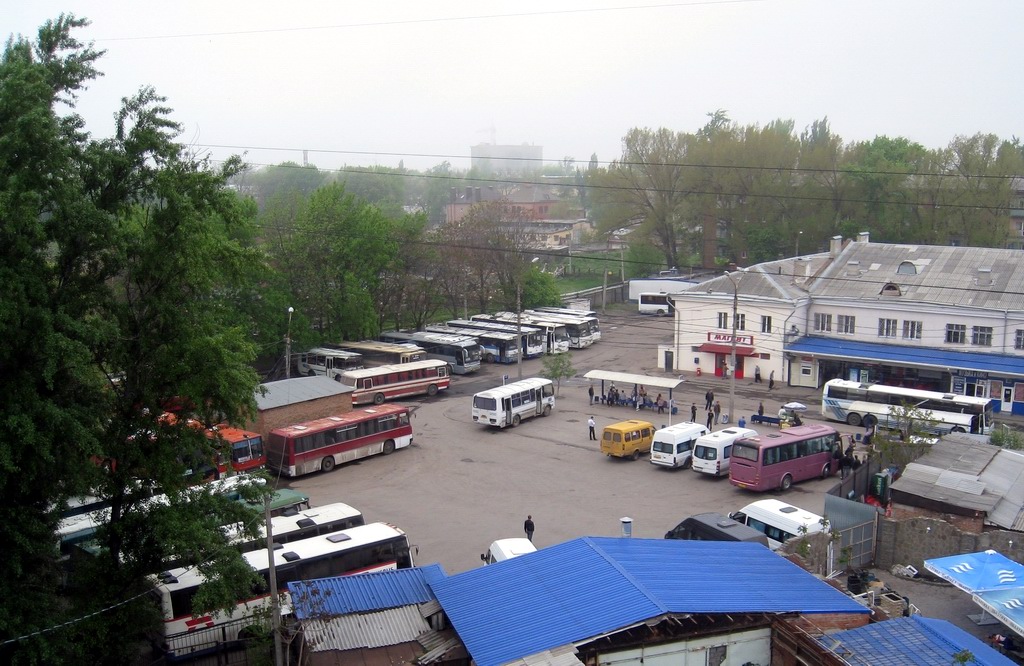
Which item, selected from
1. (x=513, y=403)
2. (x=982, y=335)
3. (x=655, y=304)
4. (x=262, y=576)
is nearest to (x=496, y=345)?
(x=513, y=403)

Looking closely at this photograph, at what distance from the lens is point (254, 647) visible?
10930mm

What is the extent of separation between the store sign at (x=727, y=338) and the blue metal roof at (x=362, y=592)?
24.3m

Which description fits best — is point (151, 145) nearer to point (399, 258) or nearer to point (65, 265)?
point (65, 265)

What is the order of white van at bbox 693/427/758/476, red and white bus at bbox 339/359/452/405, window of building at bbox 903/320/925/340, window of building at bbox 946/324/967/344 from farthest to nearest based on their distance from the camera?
1. window of building at bbox 903/320/925/340
2. window of building at bbox 946/324/967/344
3. red and white bus at bbox 339/359/452/405
4. white van at bbox 693/427/758/476

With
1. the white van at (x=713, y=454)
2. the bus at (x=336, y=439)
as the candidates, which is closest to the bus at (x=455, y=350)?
the bus at (x=336, y=439)

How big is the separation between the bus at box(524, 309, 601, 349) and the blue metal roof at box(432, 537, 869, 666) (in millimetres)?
28016

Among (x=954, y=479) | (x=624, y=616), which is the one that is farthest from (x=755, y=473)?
(x=624, y=616)

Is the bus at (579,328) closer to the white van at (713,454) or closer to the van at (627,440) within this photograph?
the van at (627,440)

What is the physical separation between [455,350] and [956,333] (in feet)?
62.8

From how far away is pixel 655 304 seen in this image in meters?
51.3

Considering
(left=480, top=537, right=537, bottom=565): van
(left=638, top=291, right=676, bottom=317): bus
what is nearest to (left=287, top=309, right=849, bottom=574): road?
(left=480, top=537, right=537, bottom=565): van

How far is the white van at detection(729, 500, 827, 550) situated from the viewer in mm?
15781

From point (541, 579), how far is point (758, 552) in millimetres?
3682

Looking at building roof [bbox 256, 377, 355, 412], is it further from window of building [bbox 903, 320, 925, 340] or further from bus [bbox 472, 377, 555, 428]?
window of building [bbox 903, 320, 925, 340]
